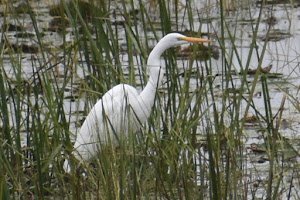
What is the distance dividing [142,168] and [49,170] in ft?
1.88

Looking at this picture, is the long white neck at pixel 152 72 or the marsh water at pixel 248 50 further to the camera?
the marsh water at pixel 248 50

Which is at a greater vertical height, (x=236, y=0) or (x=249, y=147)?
(x=236, y=0)

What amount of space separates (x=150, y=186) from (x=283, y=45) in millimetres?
2737

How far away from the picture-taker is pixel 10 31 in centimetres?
641

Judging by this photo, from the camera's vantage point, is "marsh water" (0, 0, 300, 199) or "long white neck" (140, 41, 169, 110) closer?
"long white neck" (140, 41, 169, 110)

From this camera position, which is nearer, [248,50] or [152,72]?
[152,72]

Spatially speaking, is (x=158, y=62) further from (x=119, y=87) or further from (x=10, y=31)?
(x=10, y=31)

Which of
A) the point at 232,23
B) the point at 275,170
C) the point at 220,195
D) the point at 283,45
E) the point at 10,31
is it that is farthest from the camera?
the point at 10,31

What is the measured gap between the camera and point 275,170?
303 cm

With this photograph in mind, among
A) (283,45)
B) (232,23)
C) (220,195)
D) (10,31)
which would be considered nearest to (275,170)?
(220,195)

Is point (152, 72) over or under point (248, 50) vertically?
over

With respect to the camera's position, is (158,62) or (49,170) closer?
(49,170)

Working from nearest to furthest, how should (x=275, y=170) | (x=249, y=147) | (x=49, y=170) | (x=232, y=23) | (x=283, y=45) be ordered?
(x=275, y=170) → (x=49, y=170) → (x=249, y=147) → (x=283, y=45) → (x=232, y=23)

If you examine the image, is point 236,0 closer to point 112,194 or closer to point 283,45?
point 283,45
